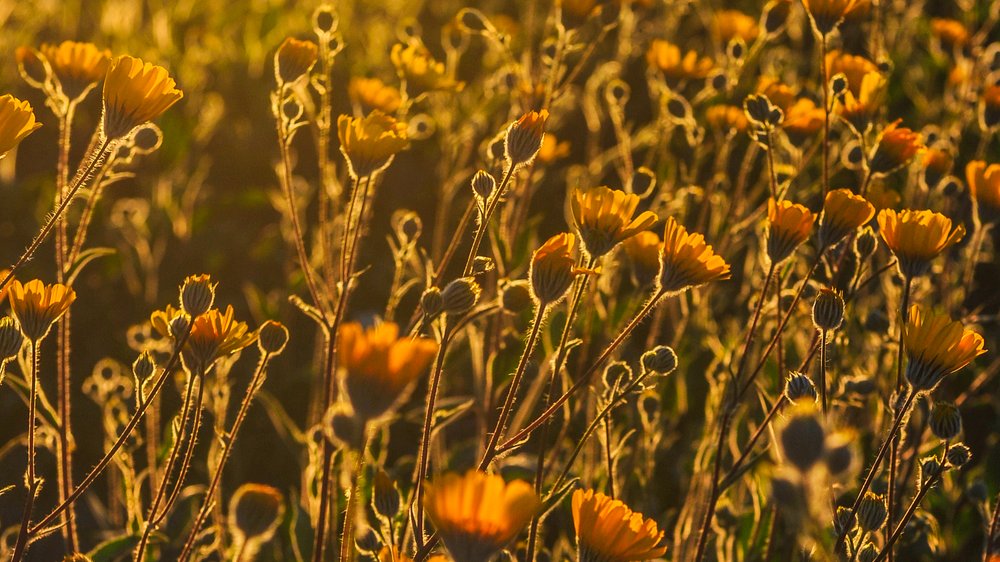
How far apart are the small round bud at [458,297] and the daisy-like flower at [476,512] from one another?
1.51ft

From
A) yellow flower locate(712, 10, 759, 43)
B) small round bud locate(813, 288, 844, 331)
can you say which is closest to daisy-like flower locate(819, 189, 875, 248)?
small round bud locate(813, 288, 844, 331)

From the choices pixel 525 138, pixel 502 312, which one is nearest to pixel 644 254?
pixel 502 312

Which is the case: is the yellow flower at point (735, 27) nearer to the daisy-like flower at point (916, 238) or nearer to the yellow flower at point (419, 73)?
the yellow flower at point (419, 73)

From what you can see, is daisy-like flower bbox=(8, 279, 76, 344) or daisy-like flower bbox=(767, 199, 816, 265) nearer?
daisy-like flower bbox=(8, 279, 76, 344)

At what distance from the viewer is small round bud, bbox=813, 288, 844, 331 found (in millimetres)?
1564

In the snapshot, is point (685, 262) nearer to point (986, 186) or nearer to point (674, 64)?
point (986, 186)

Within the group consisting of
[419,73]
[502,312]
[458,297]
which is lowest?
[502,312]

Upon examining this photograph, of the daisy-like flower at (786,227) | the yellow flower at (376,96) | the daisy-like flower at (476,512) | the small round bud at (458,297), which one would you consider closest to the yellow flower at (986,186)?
the daisy-like flower at (786,227)

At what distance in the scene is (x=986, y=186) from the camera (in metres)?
2.04

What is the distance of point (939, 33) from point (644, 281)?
215 centimetres

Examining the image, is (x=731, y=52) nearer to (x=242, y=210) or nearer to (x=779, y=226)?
(x=779, y=226)

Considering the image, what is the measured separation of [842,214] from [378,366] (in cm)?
104

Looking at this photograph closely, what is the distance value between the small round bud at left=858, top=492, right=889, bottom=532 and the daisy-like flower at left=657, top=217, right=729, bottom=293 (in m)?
0.43

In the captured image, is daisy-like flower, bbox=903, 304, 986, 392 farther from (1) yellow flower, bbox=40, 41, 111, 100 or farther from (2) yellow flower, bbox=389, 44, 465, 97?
(1) yellow flower, bbox=40, 41, 111, 100
